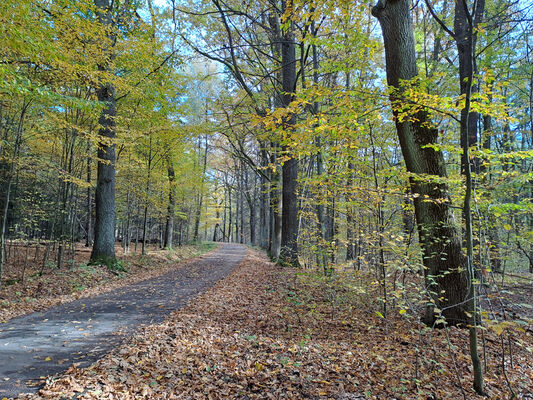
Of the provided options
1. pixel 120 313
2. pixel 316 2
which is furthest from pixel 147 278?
pixel 316 2

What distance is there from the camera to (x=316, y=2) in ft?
17.0

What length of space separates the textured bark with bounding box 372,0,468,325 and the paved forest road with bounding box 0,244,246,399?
5.48 m

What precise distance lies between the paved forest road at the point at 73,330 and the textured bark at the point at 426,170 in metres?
5.48

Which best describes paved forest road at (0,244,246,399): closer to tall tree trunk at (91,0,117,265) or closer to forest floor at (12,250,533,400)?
forest floor at (12,250,533,400)

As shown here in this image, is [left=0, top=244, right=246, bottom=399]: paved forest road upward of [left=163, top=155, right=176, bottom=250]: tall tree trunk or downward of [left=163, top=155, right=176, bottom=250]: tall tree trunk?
downward

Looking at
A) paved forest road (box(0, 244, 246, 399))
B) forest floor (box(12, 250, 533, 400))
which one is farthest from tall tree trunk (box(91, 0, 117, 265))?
forest floor (box(12, 250, 533, 400))

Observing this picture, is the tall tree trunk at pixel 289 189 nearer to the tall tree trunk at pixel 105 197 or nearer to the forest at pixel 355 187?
the forest at pixel 355 187

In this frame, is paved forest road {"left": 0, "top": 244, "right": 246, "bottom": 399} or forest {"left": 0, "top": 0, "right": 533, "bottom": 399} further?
Result: forest {"left": 0, "top": 0, "right": 533, "bottom": 399}

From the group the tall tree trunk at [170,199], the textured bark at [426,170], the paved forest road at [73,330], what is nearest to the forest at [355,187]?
the textured bark at [426,170]

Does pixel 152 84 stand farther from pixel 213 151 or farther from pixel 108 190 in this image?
pixel 213 151

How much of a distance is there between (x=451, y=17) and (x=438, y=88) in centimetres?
228

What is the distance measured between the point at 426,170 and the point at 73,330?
6.80 metres

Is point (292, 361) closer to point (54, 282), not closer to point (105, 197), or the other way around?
point (54, 282)

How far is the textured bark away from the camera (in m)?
4.96
